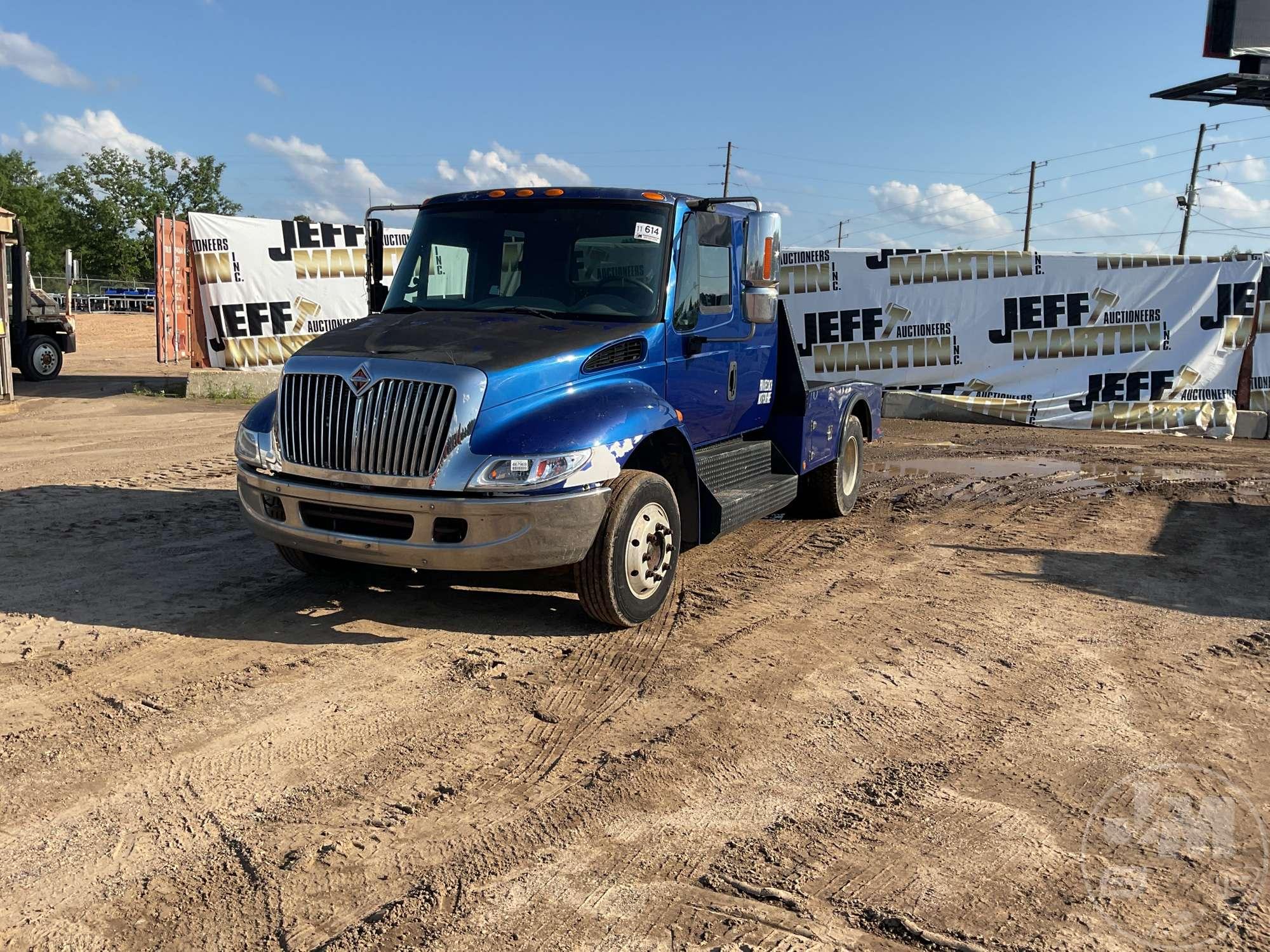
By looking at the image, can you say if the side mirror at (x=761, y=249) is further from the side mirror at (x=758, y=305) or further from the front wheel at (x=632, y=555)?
the front wheel at (x=632, y=555)

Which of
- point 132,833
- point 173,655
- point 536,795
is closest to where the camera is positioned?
point 132,833

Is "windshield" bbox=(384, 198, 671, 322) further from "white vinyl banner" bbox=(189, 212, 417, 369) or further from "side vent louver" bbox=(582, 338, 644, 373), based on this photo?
"white vinyl banner" bbox=(189, 212, 417, 369)

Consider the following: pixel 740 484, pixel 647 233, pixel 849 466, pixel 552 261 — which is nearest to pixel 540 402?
pixel 552 261

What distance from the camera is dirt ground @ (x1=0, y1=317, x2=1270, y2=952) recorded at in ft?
9.99

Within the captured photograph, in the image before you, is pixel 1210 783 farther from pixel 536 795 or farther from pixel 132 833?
pixel 132 833

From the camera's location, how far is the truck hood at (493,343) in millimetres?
5121

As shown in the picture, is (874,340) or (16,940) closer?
(16,940)

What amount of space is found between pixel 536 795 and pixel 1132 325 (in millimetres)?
15090

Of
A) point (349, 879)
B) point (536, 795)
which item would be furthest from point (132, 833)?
point (536, 795)

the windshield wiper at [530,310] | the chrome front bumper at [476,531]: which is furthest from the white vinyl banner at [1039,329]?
the chrome front bumper at [476,531]

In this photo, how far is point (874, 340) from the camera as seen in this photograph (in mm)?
16625

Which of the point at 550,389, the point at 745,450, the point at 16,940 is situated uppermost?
the point at 550,389

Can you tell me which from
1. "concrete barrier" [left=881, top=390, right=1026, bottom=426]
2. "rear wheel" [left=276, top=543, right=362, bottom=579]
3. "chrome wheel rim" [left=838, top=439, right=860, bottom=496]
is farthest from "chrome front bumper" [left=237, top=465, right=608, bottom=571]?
"concrete barrier" [left=881, top=390, right=1026, bottom=426]
